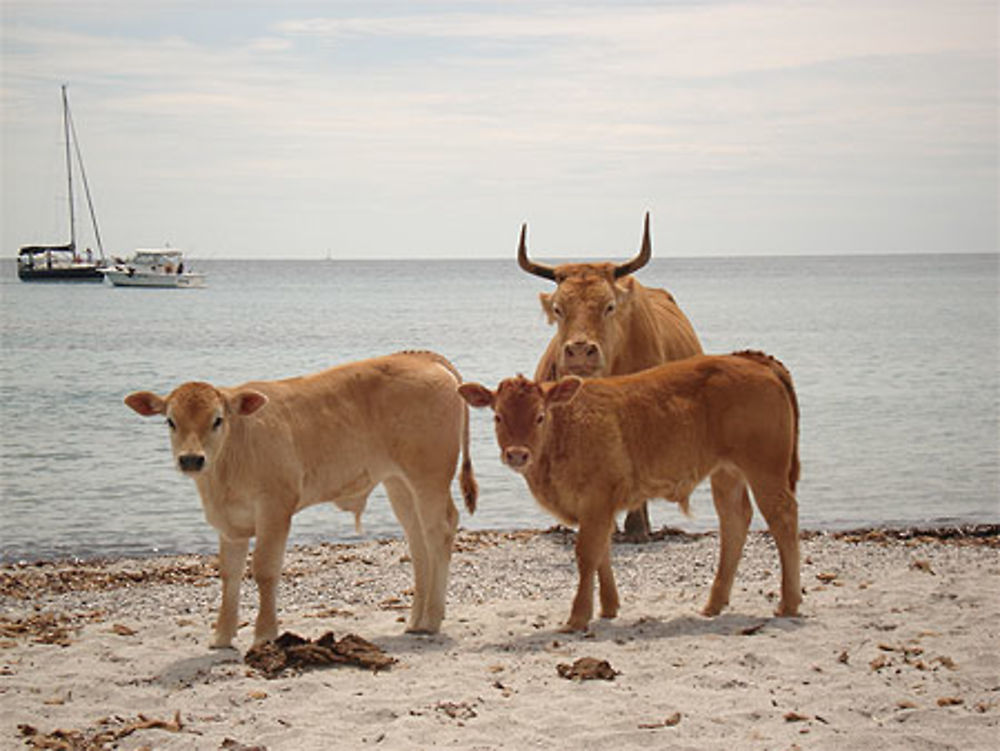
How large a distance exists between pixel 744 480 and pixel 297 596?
3713 mm

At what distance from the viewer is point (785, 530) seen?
8.88 m

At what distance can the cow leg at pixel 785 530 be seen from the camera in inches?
347

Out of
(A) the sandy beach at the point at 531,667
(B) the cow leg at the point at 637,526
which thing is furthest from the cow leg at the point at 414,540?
(B) the cow leg at the point at 637,526

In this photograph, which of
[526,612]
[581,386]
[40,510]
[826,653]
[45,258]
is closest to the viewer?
[826,653]

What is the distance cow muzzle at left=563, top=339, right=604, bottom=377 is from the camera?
35.1 feet

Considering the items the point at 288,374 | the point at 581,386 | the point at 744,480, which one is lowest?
the point at 288,374

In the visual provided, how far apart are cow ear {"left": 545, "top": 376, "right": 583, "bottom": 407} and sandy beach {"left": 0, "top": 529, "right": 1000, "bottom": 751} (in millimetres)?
1510

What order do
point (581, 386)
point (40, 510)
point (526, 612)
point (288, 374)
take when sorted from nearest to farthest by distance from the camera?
1. point (581, 386)
2. point (526, 612)
3. point (40, 510)
4. point (288, 374)

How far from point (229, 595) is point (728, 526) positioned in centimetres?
343

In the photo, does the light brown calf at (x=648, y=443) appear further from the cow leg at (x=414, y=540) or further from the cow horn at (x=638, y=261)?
the cow horn at (x=638, y=261)

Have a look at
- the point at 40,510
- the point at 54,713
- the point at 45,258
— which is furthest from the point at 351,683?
the point at 45,258

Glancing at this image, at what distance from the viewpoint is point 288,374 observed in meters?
37.6

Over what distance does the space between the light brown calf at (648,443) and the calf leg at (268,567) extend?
1.45m

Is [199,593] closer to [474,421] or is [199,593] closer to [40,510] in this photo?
[40,510]
